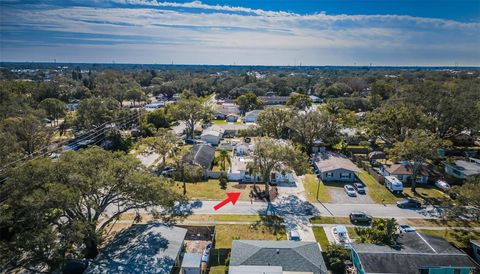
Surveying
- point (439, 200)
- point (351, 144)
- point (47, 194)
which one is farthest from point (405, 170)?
point (47, 194)

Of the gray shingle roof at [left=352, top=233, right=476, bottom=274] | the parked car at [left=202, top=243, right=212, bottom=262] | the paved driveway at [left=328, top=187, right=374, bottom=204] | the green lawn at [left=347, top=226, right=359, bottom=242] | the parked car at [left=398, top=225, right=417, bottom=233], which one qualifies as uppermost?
the gray shingle roof at [left=352, top=233, right=476, bottom=274]

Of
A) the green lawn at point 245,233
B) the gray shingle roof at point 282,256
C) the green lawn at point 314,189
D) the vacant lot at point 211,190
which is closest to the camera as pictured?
the gray shingle roof at point 282,256

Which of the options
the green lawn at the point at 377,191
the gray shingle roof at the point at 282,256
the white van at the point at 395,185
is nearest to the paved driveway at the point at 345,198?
the green lawn at the point at 377,191

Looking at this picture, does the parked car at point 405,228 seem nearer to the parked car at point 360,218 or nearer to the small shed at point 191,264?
the parked car at point 360,218

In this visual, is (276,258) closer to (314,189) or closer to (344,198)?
(344,198)

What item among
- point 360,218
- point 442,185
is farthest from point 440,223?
point 442,185

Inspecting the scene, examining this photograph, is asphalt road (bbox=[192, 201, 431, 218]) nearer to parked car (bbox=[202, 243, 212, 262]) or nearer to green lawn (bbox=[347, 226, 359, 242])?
green lawn (bbox=[347, 226, 359, 242])

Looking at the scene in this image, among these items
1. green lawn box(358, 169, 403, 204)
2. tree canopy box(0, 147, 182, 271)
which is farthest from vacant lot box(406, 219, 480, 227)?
tree canopy box(0, 147, 182, 271)
